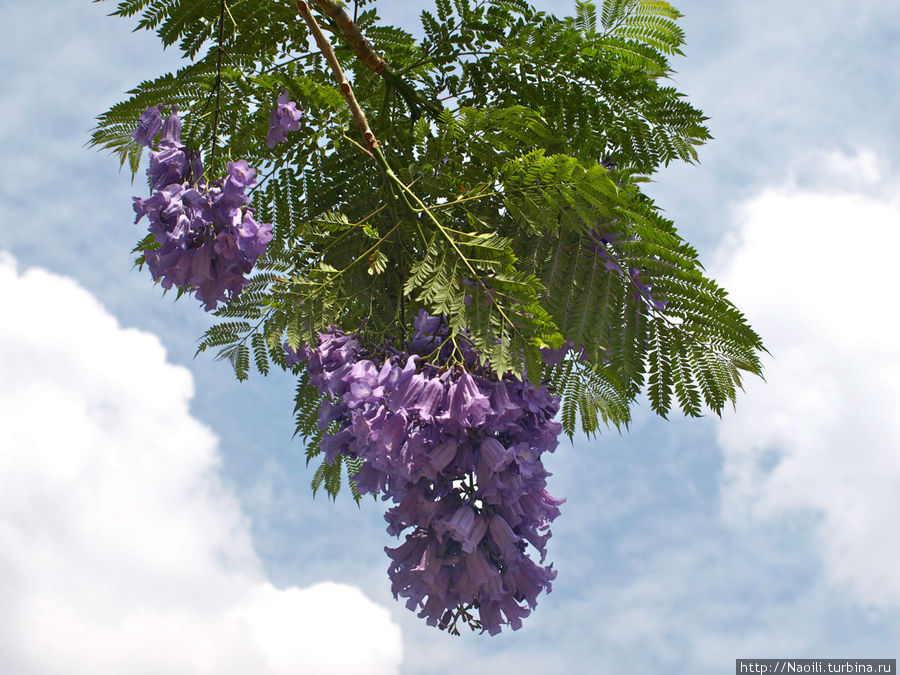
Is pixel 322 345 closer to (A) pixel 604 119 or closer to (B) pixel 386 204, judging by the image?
(B) pixel 386 204

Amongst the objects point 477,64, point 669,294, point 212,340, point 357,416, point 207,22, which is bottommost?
point 357,416

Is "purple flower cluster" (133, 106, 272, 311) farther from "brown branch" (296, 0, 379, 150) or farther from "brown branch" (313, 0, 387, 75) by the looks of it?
"brown branch" (313, 0, 387, 75)

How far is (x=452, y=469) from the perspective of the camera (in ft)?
9.71

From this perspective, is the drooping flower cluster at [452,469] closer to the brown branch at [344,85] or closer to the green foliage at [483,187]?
the green foliage at [483,187]

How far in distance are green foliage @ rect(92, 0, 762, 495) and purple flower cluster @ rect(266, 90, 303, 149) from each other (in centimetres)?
7

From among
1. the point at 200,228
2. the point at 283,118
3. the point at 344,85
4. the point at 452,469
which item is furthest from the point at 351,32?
the point at 452,469

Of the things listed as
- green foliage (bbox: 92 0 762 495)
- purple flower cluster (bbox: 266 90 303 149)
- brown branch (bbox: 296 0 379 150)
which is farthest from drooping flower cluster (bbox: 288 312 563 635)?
purple flower cluster (bbox: 266 90 303 149)

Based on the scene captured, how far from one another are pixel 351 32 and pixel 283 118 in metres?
0.51

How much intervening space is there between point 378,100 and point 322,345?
1557 mm

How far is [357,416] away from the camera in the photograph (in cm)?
302

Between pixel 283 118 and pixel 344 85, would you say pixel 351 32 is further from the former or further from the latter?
pixel 283 118

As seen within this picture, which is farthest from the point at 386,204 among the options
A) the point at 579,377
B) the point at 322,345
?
the point at 579,377

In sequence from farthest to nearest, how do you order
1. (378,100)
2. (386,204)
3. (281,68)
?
(378,100), (281,68), (386,204)

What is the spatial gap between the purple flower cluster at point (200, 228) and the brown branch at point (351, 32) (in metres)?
0.78
